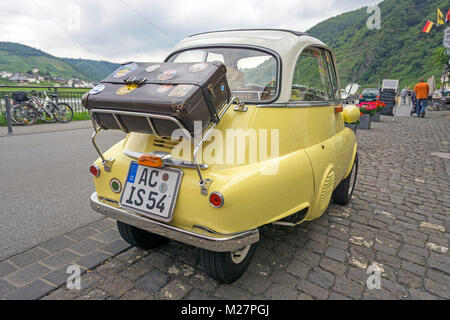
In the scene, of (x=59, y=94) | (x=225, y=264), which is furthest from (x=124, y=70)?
(x=59, y=94)

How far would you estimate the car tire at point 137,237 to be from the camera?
2750mm

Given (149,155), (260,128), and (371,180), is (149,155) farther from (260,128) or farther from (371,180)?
(371,180)

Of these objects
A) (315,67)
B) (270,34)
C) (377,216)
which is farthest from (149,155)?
(377,216)

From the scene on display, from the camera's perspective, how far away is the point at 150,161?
2242mm

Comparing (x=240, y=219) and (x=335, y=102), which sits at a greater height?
(x=335, y=102)

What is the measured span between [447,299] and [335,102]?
2.17 metres

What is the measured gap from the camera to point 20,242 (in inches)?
116

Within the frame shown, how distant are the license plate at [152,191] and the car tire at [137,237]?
Result: 19.2 inches

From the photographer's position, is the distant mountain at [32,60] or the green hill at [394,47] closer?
the green hill at [394,47]

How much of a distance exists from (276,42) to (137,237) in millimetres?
2157

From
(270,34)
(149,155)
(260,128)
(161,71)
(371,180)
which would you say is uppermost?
(270,34)

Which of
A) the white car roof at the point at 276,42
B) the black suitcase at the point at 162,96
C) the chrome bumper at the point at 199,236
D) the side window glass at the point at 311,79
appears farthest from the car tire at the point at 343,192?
the black suitcase at the point at 162,96

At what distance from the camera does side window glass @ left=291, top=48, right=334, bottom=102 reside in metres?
2.71

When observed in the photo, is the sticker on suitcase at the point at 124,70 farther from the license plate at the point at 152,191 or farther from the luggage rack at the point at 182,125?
the license plate at the point at 152,191
